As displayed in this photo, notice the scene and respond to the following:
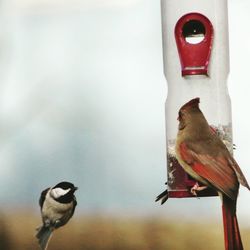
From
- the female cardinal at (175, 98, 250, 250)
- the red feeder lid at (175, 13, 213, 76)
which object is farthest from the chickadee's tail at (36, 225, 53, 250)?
the red feeder lid at (175, 13, 213, 76)

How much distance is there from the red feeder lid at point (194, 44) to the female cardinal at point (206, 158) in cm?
11

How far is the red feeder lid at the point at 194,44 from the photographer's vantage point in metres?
4.25

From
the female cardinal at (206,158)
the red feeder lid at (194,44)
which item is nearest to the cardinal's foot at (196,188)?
the female cardinal at (206,158)

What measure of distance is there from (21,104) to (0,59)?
18 cm

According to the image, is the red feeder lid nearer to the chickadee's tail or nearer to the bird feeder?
the bird feeder

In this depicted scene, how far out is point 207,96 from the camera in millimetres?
4281

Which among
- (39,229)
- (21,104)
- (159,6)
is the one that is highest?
(159,6)

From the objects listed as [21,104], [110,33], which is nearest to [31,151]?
[21,104]

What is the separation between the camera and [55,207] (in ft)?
15.0

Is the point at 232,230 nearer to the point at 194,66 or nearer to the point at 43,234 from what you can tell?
the point at 194,66

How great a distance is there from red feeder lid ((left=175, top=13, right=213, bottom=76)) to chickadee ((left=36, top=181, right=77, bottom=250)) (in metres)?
0.61

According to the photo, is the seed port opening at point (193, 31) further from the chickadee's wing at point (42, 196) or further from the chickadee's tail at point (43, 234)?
the chickadee's tail at point (43, 234)

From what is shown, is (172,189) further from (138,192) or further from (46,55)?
(46,55)

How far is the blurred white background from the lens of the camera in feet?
14.6
